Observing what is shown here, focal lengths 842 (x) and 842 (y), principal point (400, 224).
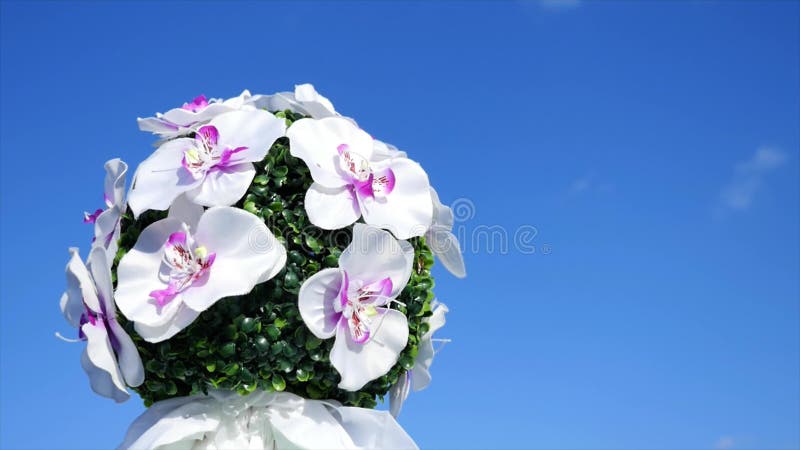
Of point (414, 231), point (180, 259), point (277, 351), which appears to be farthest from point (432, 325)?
point (180, 259)

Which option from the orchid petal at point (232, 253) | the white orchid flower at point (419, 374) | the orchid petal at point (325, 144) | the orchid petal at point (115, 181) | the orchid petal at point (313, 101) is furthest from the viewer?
→ the white orchid flower at point (419, 374)

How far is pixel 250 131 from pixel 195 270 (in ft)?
1.67

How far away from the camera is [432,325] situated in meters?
3.13

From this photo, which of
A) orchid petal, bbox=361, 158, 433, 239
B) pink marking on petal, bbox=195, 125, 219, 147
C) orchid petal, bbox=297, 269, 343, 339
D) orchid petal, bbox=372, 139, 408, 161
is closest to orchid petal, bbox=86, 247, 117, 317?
pink marking on petal, bbox=195, 125, 219, 147

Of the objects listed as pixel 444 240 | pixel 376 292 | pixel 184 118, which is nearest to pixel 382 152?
pixel 444 240

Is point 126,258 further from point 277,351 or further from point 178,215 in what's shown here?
point 277,351

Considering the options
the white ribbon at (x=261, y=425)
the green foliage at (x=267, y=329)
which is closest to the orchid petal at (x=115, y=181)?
the green foliage at (x=267, y=329)

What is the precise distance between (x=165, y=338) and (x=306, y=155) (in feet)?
2.34

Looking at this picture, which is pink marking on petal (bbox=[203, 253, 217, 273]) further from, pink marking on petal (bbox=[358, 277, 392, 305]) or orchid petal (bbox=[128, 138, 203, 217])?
pink marking on petal (bbox=[358, 277, 392, 305])

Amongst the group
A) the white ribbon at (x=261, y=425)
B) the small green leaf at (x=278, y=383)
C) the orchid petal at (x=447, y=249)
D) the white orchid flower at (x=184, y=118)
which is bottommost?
the white ribbon at (x=261, y=425)

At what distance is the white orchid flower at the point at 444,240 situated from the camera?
3.13 m

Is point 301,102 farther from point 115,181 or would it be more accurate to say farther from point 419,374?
point 419,374

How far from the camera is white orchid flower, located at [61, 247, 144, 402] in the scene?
263 centimetres

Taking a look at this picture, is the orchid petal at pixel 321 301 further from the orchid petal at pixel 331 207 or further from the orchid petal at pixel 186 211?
the orchid petal at pixel 186 211
